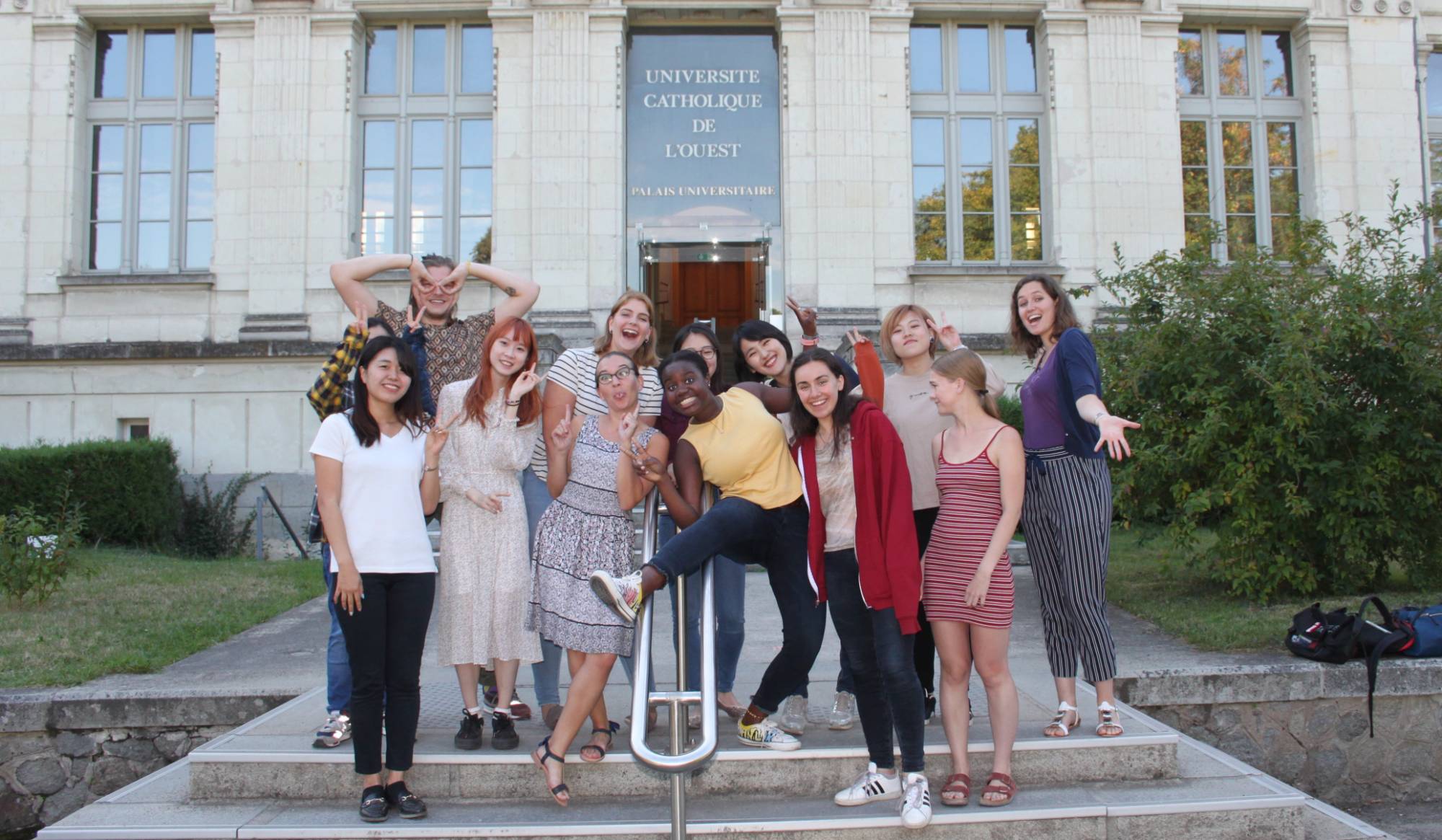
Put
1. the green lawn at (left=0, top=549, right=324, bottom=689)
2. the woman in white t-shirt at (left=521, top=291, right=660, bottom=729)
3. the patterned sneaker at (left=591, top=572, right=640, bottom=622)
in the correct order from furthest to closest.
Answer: the green lawn at (left=0, top=549, right=324, bottom=689)
the woman in white t-shirt at (left=521, top=291, right=660, bottom=729)
the patterned sneaker at (left=591, top=572, right=640, bottom=622)

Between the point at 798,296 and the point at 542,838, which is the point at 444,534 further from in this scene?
the point at 798,296

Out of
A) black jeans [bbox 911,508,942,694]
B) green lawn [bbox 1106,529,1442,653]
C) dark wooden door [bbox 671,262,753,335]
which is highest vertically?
dark wooden door [bbox 671,262,753,335]

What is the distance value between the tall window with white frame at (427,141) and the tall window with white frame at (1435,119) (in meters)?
13.3

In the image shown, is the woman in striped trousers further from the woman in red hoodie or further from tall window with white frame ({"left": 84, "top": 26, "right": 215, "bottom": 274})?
tall window with white frame ({"left": 84, "top": 26, "right": 215, "bottom": 274})

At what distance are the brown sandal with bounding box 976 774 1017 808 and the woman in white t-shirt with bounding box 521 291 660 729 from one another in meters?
1.62

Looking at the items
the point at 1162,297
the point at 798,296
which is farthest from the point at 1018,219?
the point at 1162,297

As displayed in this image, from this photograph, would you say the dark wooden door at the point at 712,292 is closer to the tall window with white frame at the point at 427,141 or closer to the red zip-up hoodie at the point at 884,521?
the tall window with white frame at the point at 427,141

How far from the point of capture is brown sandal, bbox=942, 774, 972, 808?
4.33m

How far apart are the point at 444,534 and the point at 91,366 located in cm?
1176

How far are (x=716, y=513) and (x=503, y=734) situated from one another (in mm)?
1420

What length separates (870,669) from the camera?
4.35 m

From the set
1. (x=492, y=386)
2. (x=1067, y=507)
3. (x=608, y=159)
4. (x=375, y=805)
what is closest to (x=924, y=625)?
(x=1067, y=507)

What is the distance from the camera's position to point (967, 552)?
14.6 ft

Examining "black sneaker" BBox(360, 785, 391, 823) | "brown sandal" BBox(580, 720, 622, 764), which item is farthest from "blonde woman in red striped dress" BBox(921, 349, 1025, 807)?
"black sneaker" BBox(360, 785, 391, 823)
